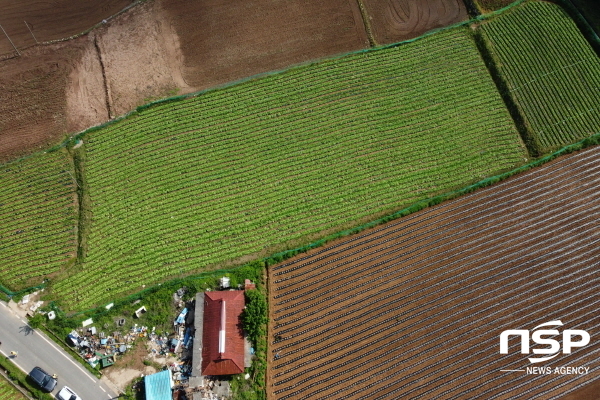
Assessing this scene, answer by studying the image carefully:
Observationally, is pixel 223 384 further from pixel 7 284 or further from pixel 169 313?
pixel 7 284

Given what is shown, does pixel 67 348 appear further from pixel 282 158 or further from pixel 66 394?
pixel 282 158

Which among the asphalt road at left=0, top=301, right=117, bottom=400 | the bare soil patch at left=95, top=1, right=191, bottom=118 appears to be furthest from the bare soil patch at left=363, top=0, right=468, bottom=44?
the asphalt road at left=0, top=301, right=117, bottom=400

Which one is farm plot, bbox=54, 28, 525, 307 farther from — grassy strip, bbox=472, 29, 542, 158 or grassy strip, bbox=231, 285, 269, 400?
grassy strip, bbox=231, 285, 269, 400

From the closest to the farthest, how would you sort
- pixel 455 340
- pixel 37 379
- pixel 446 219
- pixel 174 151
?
pixel 37 379
pixel 455 340
pixel 446 219
pixel 174 151


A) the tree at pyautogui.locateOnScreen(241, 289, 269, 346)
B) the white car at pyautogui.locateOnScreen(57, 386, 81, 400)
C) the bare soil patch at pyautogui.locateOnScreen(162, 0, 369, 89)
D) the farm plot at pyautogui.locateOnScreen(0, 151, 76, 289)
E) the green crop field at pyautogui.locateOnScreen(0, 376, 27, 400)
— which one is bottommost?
the white car at pyautogui.locateOnScreen(57, 386, 81, 400)

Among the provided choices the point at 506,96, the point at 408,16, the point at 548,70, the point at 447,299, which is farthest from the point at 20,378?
the point at 548,70

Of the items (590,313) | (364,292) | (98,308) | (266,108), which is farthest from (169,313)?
(590,313)
